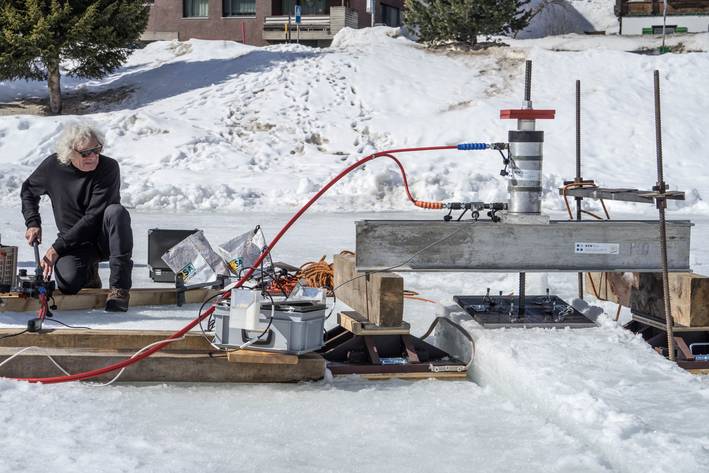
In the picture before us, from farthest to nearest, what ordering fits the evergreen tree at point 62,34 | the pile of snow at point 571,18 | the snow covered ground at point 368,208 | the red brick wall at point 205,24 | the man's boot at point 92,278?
1. the pile of snow at point 571,18
2. the red brick wall at point 205,24
3. the evergreen tree at point 62,34
4. the man's boot at point 92,278
5. the snow covered ground at point 368,208

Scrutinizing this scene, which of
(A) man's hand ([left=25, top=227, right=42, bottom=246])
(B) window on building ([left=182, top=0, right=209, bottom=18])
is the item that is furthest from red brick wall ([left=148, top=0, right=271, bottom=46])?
(A) man's hand ([left=25, top=227, right=42, bottom=246])

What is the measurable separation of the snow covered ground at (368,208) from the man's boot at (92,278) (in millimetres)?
413

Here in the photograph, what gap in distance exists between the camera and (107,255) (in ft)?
19.1

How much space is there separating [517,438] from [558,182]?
11042 millimetres

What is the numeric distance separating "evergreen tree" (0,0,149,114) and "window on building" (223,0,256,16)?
38.2ft

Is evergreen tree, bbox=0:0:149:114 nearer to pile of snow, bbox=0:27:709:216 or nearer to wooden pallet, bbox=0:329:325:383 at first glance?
pile of snow, bbox=0:27:709:216

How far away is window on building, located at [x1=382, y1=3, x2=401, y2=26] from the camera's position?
1379 inches

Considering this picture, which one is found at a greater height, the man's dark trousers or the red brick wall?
the red brick wall

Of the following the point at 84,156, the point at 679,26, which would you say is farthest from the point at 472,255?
the point at 679,26

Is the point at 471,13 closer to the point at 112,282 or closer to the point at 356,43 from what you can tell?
the point at 356,43

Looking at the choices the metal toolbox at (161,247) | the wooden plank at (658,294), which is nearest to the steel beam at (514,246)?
the wooden plank at (658,294)

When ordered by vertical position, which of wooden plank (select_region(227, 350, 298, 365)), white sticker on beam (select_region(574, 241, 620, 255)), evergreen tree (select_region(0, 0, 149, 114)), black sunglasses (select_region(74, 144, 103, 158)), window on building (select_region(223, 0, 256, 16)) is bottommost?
wooden plank (select_region(227, 350, 298, 365))

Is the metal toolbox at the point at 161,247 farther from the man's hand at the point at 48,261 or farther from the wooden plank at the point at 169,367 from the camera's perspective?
the wooden plank at the point at 169,367

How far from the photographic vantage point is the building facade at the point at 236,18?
105ft
